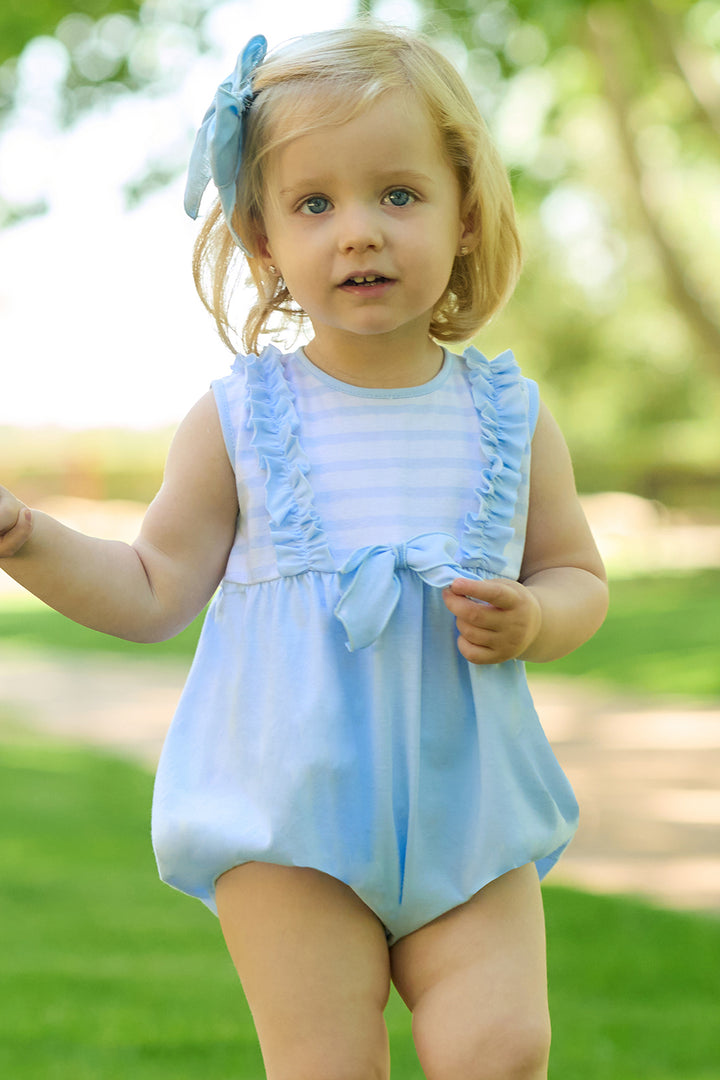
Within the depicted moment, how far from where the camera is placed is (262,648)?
177 centimetres

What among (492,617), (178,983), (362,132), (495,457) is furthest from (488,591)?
(178,983)

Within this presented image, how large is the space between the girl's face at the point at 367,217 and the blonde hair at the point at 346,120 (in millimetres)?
31

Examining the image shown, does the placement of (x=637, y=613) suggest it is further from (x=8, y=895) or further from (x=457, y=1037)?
(x=457, y=1037)

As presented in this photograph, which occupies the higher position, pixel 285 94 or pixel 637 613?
pixel 285 94

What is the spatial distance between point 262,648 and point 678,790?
222 inches

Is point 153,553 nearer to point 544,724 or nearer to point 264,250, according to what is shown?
point 264,250

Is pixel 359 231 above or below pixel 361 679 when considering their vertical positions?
above

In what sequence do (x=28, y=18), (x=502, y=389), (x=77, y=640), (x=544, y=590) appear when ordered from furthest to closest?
1. (x=77, y=640)
2. (x=28, y=18)
3. (x=502, y=389)
4. (x=544, y=590)

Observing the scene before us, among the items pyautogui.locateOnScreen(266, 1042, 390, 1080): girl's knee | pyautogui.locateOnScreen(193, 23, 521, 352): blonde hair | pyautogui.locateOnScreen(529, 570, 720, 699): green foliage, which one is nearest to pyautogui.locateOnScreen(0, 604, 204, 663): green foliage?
pyautogui.locateOnScreen(529, 570, 720, 699): green foliage

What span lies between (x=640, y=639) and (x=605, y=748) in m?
4.42

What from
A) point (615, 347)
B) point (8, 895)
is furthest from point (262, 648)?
point (615, 347)

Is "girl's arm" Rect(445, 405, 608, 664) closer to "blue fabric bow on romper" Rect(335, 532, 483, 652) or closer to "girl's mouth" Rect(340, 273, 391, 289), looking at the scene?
"blue fabric bow on romper" Rect(335, 532, 483, 652)

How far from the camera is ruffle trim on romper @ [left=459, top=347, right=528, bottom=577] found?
184 cm

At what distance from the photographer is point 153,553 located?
1.80m
